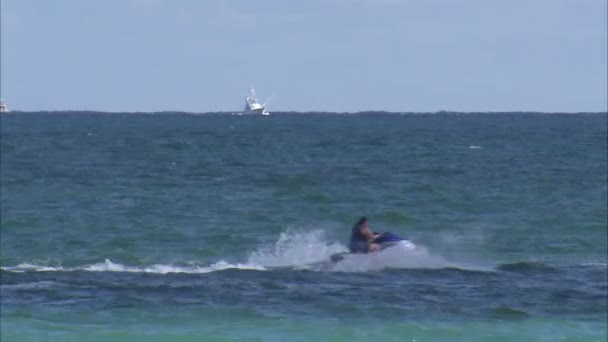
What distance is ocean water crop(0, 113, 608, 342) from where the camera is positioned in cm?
1457

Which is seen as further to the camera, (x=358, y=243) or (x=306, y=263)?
(x=306, y=263)

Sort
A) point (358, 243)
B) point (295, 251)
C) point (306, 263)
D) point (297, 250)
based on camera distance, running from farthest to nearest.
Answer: point (297, 250) → point (295, 251) → point (306, 263) → point (358, 243)

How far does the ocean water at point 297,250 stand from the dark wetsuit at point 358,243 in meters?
0.22

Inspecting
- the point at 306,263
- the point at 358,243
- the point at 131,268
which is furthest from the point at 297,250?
the point at 131,268

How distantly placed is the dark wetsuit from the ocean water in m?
0.22

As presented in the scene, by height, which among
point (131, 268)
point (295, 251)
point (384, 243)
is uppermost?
point (384, 243)

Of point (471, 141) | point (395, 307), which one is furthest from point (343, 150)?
point (395, 307)

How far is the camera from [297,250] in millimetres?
21484

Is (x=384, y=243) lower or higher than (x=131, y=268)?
higher

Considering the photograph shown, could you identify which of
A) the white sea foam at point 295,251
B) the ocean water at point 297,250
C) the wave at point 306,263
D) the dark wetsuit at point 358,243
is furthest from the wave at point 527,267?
the white sea foam at point 295,251

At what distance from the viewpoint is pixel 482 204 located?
3081 centimetres

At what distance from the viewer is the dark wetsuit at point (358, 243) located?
1902cm

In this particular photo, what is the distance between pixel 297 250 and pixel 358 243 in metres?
2.51

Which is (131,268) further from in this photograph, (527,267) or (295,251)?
(527,267)
